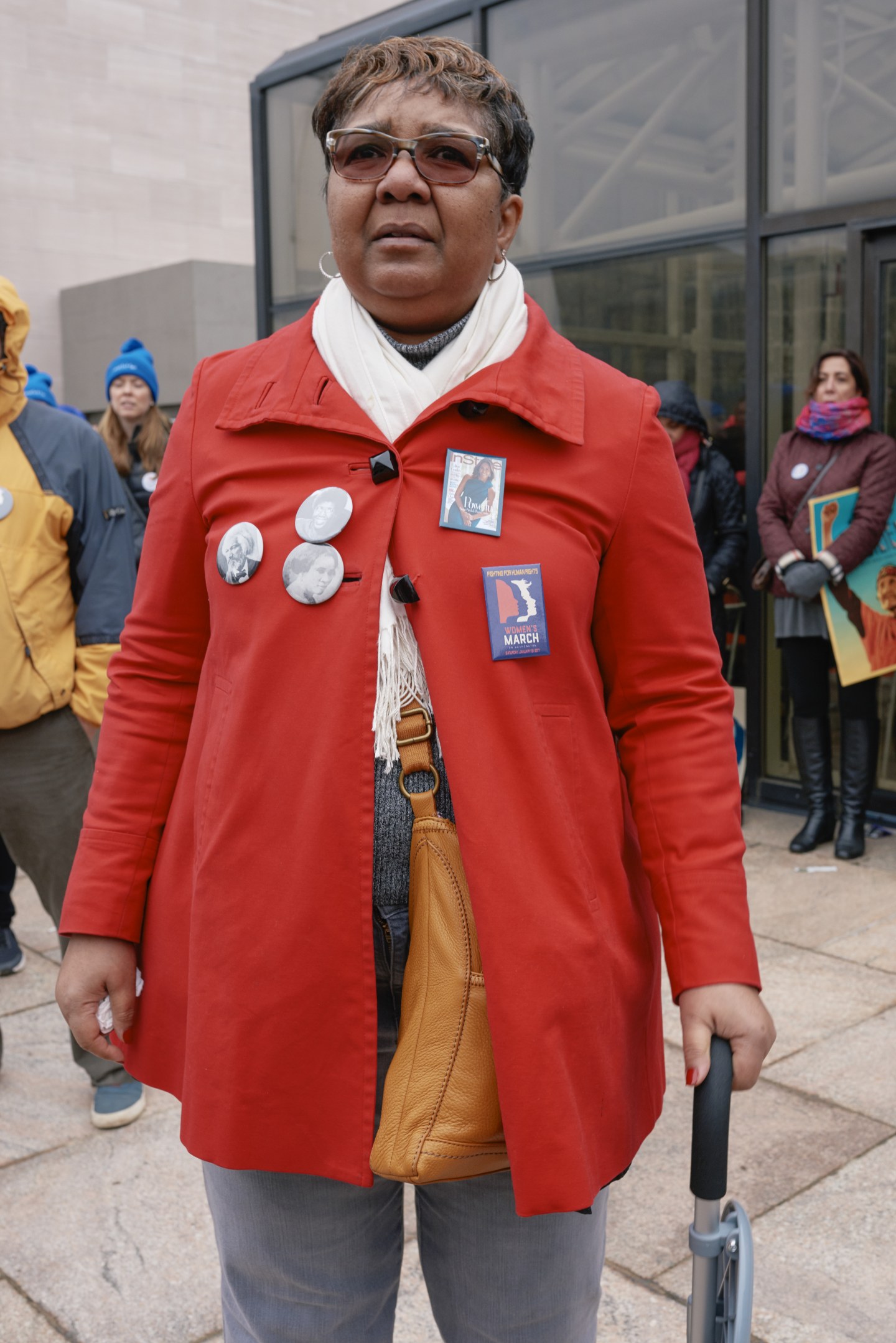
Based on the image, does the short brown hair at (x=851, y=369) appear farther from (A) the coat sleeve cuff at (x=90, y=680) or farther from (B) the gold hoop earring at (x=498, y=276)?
(B) the gold hoop earring at (x=498, y=276)

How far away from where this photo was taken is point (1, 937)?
189 inches

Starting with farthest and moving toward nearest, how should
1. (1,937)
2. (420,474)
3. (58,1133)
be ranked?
(1,937)
(58,1133)
(420,474)

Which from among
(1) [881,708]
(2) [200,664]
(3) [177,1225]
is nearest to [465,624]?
(2) [200,664]

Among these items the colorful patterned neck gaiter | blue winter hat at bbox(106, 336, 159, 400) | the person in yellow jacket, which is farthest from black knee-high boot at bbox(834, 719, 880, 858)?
blue winter hat at bbox(106, 336, 159, 400)

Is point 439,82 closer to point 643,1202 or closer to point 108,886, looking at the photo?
point 108,886

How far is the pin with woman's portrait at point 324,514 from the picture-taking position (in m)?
1.59

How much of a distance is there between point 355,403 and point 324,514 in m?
0.15

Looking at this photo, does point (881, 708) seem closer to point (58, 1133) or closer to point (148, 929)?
point (58, 1133)

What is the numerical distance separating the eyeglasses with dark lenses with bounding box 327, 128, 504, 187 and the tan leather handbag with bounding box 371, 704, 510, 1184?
643mm

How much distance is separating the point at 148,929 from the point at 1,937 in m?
3.32

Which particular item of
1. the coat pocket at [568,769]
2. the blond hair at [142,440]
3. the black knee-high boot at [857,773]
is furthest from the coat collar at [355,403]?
the blond hair at [142,440]

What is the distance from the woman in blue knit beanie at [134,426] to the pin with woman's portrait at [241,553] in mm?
4979

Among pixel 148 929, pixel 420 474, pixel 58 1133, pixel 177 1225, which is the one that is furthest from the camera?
pixel 58 1133

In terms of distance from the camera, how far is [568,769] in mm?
1588
